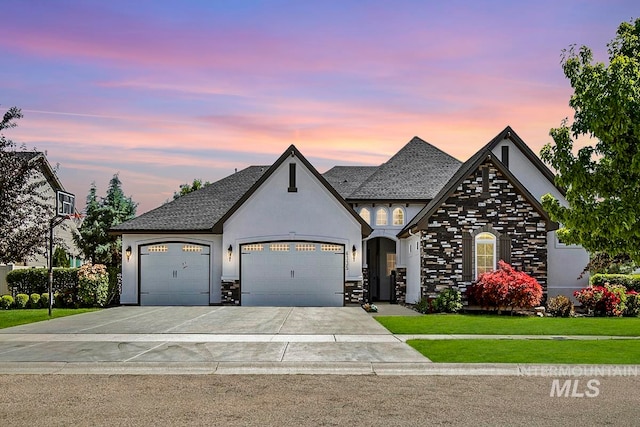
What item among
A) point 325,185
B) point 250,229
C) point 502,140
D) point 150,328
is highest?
point 502,140

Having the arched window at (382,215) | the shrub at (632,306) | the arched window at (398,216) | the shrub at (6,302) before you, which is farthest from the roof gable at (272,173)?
the shrub at (632,306)

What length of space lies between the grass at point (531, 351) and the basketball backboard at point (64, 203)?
1645 cm

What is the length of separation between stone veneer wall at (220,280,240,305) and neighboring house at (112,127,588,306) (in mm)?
43

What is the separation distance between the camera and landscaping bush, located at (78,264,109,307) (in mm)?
32156

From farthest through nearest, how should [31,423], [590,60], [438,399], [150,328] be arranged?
1. [150,328]
2. [590,60]
3. [438,399]
4. [31,423]

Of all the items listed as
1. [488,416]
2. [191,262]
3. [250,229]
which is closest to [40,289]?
[191,262]

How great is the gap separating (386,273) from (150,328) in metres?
17.6

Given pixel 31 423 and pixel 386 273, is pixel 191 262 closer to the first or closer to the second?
pixel 386 273

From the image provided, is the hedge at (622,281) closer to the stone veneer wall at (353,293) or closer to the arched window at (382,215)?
the arched window at (382,215)

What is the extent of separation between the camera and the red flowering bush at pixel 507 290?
87.0 ft

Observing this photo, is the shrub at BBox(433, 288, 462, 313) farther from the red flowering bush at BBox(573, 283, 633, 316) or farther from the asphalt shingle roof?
the asphalt shingle roof

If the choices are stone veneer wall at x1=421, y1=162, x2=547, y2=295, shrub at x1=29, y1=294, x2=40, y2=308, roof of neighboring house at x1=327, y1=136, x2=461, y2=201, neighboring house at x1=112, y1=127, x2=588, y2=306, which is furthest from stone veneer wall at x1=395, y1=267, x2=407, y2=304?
shrub at x1=29, y1=294, x2=40, y2=308

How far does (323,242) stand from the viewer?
1232 inches

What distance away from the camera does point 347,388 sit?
11695 mm
